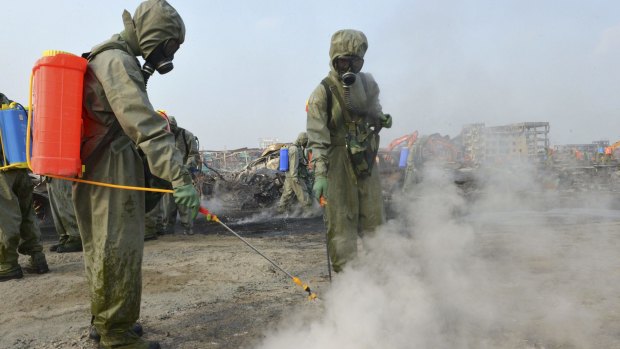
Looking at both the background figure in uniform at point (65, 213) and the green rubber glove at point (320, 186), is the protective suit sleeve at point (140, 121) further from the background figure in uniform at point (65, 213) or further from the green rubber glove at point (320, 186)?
the background figure in uniform at point (65, 213)

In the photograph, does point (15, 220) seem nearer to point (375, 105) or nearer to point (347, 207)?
point (347, 207)

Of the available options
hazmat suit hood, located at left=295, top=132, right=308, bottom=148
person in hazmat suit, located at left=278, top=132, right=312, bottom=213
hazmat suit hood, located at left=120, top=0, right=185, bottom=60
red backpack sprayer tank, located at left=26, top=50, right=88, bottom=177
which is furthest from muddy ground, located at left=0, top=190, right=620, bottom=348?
hazmat suit hood, located at left=295, top=132, right=308, bottom=148

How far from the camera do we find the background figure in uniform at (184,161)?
692 cm

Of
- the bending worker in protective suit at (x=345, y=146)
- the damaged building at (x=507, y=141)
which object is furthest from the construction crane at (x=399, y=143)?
the bending worker in protective suit at (x=345, y=146)

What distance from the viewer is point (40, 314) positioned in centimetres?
349

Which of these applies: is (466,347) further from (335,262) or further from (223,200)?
(223,200)

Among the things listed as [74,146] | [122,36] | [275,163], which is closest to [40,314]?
[74,146]

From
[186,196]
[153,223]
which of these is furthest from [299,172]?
[186,196]

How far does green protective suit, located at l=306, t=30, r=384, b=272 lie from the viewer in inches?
Answer: 140

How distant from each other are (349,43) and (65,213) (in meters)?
4.66

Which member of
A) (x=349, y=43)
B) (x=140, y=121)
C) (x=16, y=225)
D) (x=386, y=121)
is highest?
(x=349, y=43)

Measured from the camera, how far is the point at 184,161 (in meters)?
7.02

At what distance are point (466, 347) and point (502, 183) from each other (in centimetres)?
1016

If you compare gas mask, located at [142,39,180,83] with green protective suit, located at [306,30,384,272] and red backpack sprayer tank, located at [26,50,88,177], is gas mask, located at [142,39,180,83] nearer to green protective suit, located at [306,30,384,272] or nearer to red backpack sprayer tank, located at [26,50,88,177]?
red backpack sprayer tank, located at [26,50,88,177]
